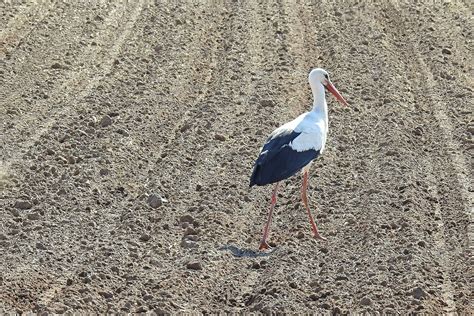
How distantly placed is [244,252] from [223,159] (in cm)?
265

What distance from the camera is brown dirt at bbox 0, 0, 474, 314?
10.1 meters

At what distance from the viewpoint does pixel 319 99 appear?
1238cm

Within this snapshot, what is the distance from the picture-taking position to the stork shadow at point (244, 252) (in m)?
10.9

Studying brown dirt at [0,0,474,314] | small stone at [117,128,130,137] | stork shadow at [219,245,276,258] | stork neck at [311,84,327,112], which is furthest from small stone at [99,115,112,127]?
stork shadow at [219,245,276,258]

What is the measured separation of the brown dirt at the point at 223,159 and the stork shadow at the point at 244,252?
0.09ft

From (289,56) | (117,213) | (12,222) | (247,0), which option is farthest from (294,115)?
(247,0)

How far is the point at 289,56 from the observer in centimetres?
1778

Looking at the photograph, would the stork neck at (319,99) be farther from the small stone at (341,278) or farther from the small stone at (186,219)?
the small stone at (341,278)

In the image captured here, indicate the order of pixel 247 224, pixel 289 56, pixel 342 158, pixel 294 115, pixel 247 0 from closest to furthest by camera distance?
1. pixel 247 224
2. pixel 342 158
3. pixel 294 115
4. pixel 289 56
5. pixel 247 0

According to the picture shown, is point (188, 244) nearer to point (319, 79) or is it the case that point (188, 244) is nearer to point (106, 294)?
point (106, 294)

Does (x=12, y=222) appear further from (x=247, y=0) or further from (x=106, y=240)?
(x=247, y=0)

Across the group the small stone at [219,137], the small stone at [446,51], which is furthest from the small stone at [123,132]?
the small stone at [446,51]

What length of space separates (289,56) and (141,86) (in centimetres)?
285

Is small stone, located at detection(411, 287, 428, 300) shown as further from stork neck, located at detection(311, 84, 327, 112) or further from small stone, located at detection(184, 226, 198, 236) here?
stork neck, located at detection(311, 84, 327, 112)
